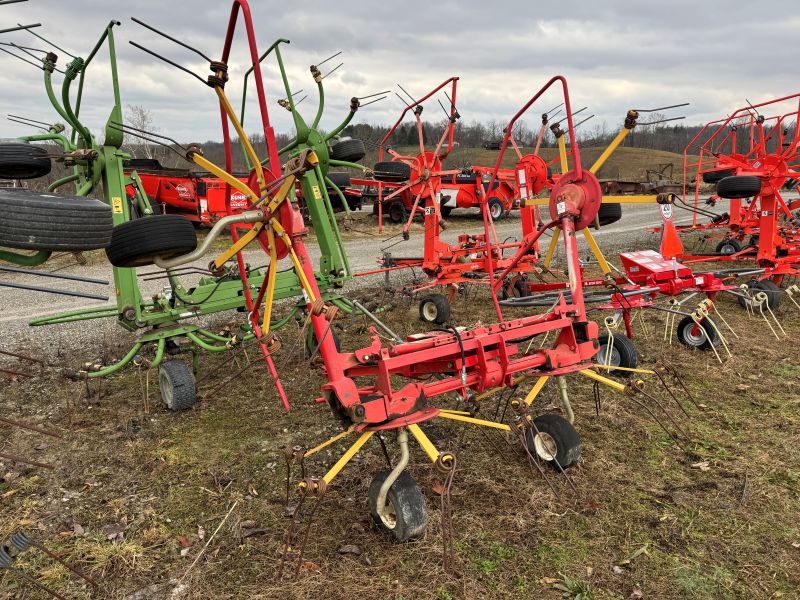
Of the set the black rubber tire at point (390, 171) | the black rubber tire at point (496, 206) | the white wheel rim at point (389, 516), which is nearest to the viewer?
the white wheel rim at point (389, 516)

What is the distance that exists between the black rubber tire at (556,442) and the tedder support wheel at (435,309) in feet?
13.4

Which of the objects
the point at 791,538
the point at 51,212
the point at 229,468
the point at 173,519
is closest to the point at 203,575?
the point at 173,519

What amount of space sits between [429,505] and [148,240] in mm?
2317

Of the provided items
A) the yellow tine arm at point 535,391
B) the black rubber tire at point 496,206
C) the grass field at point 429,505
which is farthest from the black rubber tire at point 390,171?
the black rubber tire at point 496,206

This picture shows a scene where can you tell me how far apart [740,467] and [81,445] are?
498cm

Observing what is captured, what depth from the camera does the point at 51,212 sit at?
110 inches

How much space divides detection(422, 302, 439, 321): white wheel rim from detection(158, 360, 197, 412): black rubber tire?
3785mm

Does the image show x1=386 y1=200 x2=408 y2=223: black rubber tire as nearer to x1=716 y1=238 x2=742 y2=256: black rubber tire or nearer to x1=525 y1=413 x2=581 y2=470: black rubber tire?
x1=716 y1=238 x2=742 y2=256: black rubber tire

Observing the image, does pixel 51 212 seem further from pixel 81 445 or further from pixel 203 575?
pixel 81 445

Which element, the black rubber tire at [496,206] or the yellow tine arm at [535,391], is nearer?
the yellow tine arm at [535,391]

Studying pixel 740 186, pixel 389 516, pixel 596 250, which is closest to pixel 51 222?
pixel 389 516

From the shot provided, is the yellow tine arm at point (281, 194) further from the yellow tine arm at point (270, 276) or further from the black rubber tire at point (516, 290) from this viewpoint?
the black rubber tire at point (516, 290)

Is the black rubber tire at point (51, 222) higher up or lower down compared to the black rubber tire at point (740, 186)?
higher up

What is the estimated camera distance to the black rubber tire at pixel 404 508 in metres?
3.05
